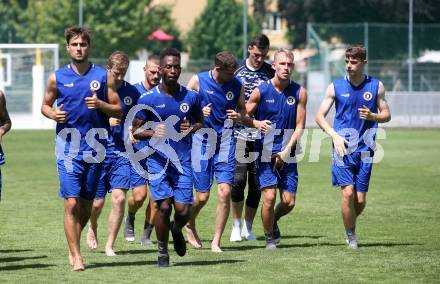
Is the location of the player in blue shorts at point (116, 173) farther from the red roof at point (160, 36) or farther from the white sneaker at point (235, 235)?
the red roof at point (160, 36)

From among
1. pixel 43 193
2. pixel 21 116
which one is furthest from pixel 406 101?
pixel 43 193

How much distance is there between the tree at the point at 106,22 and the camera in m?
67.2

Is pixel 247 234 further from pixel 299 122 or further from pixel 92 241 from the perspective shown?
pixel 92 241

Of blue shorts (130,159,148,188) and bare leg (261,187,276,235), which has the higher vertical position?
blue shorts (130,159,148,188)

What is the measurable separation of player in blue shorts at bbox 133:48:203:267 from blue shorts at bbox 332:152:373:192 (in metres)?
2.10

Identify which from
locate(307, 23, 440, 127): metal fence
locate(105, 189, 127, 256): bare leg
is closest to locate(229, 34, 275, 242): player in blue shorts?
locate(105, 189, 127, 256): bare leg

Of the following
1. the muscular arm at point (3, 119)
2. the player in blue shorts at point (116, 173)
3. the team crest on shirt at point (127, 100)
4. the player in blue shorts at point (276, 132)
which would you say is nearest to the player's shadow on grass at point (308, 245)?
the player in blue shorts at point (276, 132)

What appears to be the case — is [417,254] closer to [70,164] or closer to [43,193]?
[70,164]

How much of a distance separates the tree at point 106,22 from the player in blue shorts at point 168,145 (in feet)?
178

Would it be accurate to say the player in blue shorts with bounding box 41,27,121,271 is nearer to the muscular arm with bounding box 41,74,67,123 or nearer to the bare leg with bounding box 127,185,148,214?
the muscular arm with bounding box 41,74,67,123

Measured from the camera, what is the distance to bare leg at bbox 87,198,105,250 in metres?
13.1

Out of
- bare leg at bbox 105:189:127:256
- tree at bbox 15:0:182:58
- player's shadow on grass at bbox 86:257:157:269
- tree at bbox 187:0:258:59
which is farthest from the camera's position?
tree at bbox 187:0:258:59

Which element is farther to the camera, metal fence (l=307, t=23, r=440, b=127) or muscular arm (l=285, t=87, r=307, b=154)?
metal fence (l=307, t=23, r=440, b=127)

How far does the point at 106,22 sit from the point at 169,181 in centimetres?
5818
